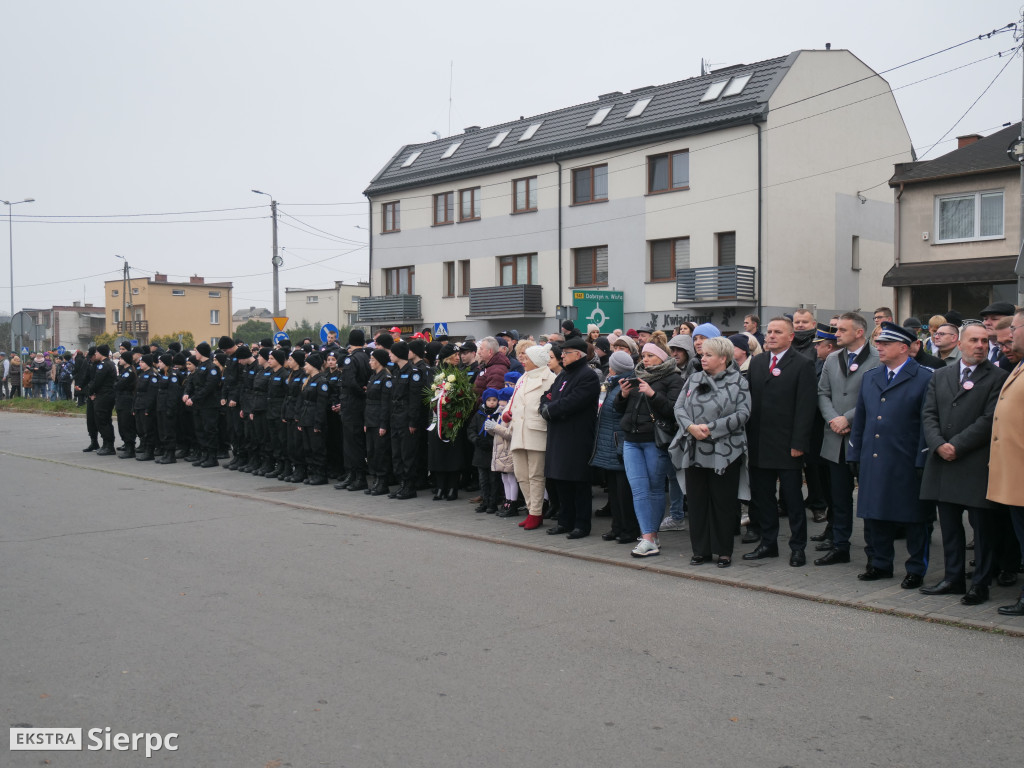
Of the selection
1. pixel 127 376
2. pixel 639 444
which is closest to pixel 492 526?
pixel 639 444

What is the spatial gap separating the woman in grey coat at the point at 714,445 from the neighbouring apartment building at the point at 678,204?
19.1 m

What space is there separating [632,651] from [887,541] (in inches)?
116

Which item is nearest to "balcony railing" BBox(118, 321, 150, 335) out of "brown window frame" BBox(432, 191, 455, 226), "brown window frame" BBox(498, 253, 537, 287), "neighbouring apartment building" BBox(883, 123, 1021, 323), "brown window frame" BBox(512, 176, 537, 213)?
"brown window frame" BBox(432, 191, 455, 226)

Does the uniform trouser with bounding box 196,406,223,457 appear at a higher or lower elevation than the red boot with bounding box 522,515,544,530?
higher

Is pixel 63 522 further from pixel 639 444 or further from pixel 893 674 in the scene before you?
pixel 893 674

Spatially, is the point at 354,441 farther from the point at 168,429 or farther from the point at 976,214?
the point at 976,214

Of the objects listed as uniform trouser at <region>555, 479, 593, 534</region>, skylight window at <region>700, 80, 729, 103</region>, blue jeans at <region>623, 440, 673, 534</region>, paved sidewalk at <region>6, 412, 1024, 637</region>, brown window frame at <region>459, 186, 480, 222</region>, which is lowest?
paved sidewalk at <region>6, 412, 1024, 637</region>

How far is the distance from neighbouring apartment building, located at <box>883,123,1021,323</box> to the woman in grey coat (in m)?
20.7

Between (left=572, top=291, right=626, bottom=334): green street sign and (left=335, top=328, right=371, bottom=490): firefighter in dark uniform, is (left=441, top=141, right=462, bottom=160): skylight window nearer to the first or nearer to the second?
(left=572, top=291, right=626, bottom=334): green street sign

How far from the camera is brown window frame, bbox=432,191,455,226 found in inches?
1598

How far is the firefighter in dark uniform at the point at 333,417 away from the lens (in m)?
14.2

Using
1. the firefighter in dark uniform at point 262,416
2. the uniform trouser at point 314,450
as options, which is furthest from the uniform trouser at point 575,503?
the firefighter in dark uniform at point 262,416

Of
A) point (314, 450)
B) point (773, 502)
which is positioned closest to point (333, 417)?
point (314, 450)

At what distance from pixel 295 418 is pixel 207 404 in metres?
3.20
